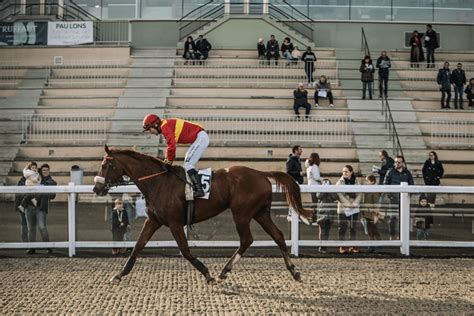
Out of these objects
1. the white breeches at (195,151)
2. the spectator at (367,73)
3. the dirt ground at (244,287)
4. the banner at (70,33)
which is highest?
the banner at (70,33)

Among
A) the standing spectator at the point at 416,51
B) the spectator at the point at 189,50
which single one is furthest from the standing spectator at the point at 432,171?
the spectator at the point at 189,50

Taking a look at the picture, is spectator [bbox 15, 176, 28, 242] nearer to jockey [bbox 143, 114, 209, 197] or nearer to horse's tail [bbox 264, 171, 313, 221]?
jockey [bbox 143, 114, 209, 197]

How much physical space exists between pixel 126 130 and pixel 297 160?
35.0 feet

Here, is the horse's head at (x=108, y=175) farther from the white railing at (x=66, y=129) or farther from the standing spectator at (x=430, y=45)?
the standing spectator at (x=430, y=45)

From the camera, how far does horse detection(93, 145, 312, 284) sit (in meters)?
11.6

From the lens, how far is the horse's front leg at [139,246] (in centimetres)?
1123

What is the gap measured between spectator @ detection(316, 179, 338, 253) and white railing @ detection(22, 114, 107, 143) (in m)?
14.1

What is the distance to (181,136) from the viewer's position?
11625 millimetres

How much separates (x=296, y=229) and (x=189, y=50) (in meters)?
19.3

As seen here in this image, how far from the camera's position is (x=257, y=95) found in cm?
3011

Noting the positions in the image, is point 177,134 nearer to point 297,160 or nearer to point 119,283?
point 119,283

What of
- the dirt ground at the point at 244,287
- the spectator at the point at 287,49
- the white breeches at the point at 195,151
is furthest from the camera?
the spectator at the point at 287,49

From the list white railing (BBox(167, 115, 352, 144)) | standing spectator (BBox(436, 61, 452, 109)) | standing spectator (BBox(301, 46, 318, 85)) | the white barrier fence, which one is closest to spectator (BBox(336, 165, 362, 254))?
the white barrier fence

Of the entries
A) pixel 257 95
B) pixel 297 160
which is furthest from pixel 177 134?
pixel 257 95
